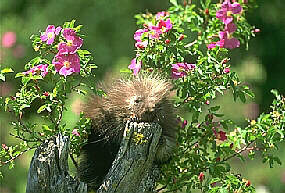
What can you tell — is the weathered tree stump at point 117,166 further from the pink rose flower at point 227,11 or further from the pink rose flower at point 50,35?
the pink rose flower at point 227,11

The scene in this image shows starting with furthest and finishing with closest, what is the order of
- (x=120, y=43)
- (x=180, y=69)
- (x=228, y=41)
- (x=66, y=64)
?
(x=120, y=43) → (x=228, y=41) → (x=180, y=69) → (x=66, y=64)

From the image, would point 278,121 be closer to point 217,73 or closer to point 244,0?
point 217,73

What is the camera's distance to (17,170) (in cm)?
520

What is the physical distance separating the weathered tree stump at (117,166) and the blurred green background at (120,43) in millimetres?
3233

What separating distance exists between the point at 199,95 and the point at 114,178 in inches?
16.0

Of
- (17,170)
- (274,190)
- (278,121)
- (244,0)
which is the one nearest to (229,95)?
(274,190)

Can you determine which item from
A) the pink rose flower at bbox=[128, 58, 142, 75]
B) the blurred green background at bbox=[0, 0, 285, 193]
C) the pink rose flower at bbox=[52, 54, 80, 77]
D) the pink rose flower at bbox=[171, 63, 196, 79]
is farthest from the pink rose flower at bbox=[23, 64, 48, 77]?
the blurred green background at bbox=[0, 0, 285, 193]

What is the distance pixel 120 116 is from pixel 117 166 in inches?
6.1

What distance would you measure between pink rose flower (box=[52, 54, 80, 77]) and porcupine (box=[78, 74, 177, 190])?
17 centimetres

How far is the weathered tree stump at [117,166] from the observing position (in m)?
1.95

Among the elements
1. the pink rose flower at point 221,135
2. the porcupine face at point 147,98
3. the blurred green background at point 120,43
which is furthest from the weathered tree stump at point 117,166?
the blurred green background at point 120,43

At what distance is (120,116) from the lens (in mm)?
2084

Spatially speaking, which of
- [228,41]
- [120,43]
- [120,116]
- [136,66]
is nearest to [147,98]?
[120,116]

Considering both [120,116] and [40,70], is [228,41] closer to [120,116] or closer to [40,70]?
[120,116]
